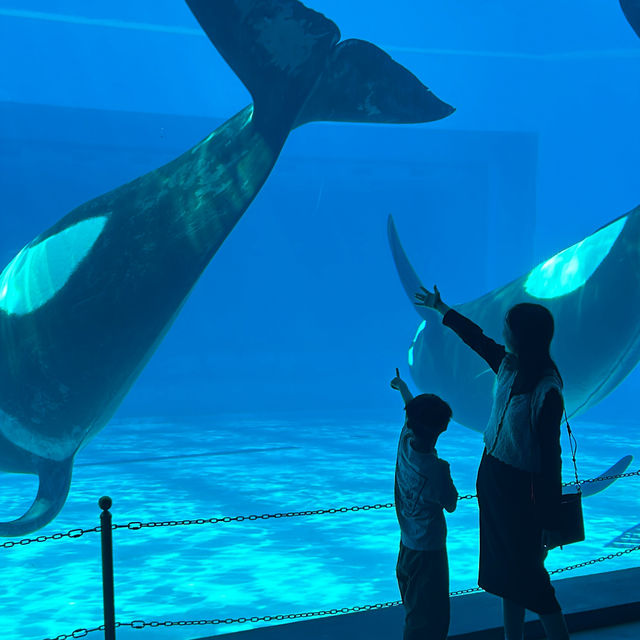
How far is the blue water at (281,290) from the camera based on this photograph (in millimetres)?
8031

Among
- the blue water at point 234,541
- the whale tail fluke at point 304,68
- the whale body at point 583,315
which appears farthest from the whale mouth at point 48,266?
the whale body at point 583,315

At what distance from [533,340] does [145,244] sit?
359cm

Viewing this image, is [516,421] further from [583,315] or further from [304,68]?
[583,315]

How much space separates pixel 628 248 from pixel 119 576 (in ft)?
18.6

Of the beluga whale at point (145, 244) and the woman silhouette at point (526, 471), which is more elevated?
the beluga whale at point (145, 244)

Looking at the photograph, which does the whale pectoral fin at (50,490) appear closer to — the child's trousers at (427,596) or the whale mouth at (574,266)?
the child's trousers at (427,596)

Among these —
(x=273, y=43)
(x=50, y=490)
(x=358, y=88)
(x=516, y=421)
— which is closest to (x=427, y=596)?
(x=516, y=421)

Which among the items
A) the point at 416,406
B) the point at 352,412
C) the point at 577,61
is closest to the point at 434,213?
the point at 577,61

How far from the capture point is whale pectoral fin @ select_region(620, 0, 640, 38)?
723 cm

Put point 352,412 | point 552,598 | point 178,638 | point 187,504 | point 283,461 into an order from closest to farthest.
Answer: point 552,598
point 178,638
point 187,504
point 283,461
point 352,412

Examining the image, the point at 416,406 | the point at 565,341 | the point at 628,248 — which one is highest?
the point at 628,248

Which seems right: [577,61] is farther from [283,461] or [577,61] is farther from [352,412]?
[283,461]

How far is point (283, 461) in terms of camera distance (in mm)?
16266

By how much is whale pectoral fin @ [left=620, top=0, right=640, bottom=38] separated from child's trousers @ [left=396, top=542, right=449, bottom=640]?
5977mm
